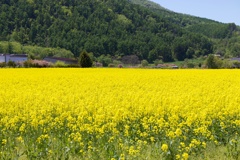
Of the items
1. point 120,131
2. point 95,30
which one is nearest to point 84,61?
point 120,131

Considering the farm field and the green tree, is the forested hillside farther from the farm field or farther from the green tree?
the farm field

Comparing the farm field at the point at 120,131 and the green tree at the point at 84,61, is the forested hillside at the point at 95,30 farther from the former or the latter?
the farm field at the point at 120,131

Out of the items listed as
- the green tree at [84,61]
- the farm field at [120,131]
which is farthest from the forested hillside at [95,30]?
the farm field at [120,131]

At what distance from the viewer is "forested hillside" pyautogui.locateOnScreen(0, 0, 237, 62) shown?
150500 millimetres

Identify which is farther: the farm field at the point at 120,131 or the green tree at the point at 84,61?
the green tree at the point at 84,61

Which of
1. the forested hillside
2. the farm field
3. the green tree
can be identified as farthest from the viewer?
the forested hillside

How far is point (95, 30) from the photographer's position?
6447 inches

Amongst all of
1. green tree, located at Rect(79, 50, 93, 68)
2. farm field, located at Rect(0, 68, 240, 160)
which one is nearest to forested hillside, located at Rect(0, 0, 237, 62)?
green tree, located at Rect(79, 50, 93, 68)

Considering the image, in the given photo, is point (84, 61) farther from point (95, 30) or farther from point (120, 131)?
point (95, 30)

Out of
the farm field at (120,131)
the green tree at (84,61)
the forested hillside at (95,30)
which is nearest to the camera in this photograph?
the farm field at (120,131)

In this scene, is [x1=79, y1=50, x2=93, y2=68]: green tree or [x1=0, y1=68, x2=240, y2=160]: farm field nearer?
[x1=0, y1=68, x2=240, y2=160]: farm field

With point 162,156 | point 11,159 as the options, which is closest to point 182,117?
point 162,156

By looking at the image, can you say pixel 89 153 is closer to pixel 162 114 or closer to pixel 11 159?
pixel 11 159

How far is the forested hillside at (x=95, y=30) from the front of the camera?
5925 inches
